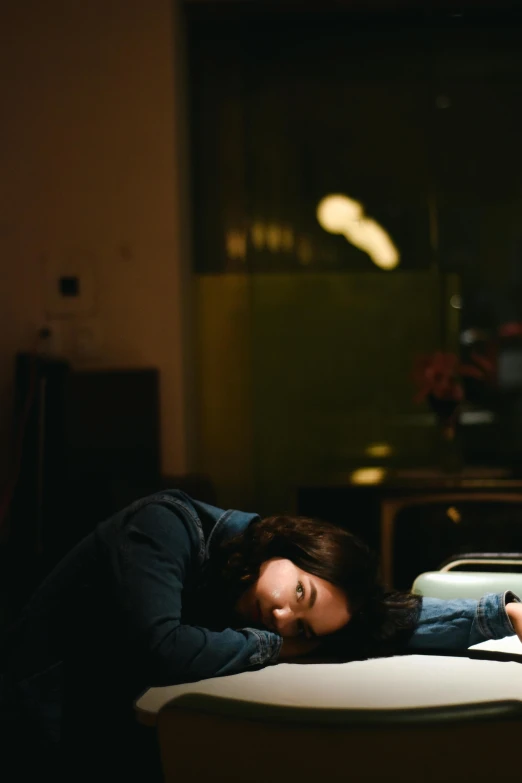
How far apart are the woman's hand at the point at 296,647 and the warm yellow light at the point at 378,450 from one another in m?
2.68

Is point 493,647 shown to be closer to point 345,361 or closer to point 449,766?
point 449,766

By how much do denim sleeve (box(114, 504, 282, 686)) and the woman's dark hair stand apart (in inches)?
4.8

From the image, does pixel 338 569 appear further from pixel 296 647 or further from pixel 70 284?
pixel 70 284

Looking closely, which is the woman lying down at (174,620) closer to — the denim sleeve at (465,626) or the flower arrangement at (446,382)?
the denim sleeve at (465,626)

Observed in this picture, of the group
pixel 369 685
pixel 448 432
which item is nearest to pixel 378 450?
pixel 448 432

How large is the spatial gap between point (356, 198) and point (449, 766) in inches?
139

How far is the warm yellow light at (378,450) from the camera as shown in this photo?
417 centimetres

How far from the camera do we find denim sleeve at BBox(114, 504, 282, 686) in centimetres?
135

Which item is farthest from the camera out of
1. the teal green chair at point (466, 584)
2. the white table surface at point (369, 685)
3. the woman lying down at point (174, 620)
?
the teal green chair at point (466, 584)

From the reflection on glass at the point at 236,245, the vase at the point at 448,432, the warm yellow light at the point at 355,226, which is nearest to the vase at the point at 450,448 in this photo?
the vase at the point at 448,432

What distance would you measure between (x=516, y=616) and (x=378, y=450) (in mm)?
2599

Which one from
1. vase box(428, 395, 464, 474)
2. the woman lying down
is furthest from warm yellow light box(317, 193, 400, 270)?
the woman lying down

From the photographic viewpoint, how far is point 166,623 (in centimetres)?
137

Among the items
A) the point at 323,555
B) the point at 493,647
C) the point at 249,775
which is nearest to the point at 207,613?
the point at 323,555
